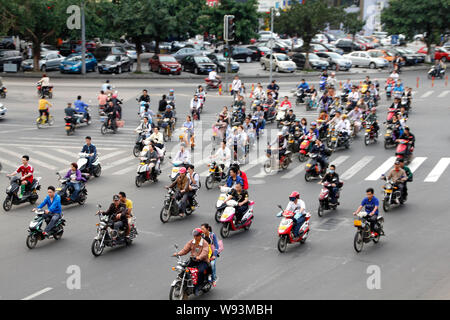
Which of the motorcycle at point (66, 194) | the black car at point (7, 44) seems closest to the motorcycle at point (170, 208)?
the motorcycle at point (66, 194)

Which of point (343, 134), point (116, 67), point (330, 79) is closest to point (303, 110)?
point (330, 79)

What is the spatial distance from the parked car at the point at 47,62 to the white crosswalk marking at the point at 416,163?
35785 millimetres

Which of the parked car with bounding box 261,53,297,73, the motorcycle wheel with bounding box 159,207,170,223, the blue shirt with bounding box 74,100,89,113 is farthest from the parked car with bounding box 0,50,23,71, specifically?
the motorcycle wheel with bounding box 159,207,170,223

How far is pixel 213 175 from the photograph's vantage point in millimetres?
23141

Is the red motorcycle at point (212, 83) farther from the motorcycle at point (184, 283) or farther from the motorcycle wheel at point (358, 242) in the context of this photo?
the motorcycle at point (184, 283)

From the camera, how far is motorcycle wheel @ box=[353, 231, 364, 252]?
54.3 ft

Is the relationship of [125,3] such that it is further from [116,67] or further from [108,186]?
[108,186]

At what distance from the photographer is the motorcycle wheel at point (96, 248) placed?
16266mm

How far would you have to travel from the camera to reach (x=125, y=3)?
54312 millimetres

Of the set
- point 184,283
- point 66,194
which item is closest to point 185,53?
point 66,194

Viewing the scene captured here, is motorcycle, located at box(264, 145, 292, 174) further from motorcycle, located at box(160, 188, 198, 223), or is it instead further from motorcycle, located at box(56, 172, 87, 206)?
motorcycle, located at box(56, 172, 87, 206)

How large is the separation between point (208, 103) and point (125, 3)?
1709 centimetres

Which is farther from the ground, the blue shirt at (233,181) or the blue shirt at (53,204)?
the blue shirt at (233,181)
